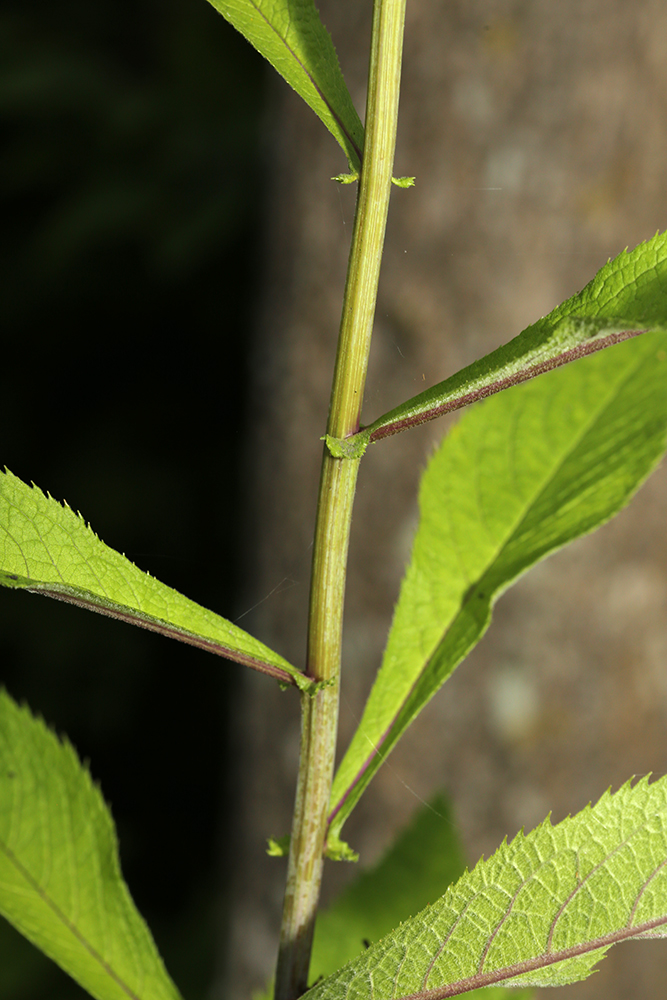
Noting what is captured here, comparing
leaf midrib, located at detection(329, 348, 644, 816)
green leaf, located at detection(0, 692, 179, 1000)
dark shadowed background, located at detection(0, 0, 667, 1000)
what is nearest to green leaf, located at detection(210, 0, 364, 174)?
leaf midrib, located at detection(329, 348, 644, 816)

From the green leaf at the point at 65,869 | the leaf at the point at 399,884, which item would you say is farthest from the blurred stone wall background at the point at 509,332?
the green leaf at the point at 65,869

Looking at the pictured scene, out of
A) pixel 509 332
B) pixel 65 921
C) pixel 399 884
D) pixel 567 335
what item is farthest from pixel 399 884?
pixel 509 332

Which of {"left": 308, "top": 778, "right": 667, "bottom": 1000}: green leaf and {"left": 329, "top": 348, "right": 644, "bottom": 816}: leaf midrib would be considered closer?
{"left": 308, "top": 778, "right": 667, "bottom": 1000}: green leaf

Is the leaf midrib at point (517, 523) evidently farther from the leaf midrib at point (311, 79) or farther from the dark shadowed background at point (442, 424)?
the dark shadowed background at point (442, 424)

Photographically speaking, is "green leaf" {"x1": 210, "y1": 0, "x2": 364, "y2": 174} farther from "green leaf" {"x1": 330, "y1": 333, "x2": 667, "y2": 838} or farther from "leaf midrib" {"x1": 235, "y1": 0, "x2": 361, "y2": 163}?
"green leaf" {"x1": 330, "y1": 333, "x2": 667, "y2": 838}

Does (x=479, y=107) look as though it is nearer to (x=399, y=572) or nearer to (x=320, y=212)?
(x=320, y=212)

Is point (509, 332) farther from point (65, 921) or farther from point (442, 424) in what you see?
point (65, 921)

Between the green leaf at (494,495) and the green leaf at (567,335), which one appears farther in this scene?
the green leaf at (494,495)
